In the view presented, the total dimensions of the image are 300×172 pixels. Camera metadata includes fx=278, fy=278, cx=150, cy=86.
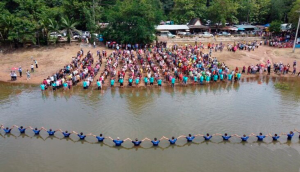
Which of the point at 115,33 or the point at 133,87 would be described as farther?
the point at 115,33

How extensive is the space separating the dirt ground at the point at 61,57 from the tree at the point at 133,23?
10.9ft

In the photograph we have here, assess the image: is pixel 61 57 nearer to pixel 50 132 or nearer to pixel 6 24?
pixel 6 24

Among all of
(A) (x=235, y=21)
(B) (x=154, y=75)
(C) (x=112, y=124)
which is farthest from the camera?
(A) (x=235, y=21)

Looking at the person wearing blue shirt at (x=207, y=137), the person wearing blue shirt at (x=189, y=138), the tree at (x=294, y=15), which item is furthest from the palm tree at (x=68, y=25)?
the tree at (x=294, y=15)

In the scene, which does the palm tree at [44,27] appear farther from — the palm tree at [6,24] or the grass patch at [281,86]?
the grass patch at [281,86]

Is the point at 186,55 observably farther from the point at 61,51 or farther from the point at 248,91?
the point at 61,51

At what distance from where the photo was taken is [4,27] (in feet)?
122

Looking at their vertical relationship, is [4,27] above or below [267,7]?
below

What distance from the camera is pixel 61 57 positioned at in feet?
116

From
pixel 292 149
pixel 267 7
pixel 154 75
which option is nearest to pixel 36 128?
pixel 154 75

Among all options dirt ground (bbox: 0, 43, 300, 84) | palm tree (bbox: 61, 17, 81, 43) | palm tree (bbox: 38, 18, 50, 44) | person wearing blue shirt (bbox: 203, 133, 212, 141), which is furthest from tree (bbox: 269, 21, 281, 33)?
person wearing blue shirt (bbox: 203, 133, 212, 141)

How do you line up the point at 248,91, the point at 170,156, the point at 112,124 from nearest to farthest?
the point at 170,156
the point at 112,124
the point at 248,91

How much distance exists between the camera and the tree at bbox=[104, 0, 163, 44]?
128ft

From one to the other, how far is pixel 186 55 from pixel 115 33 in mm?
11670
